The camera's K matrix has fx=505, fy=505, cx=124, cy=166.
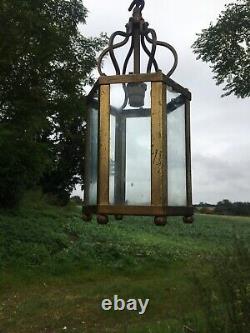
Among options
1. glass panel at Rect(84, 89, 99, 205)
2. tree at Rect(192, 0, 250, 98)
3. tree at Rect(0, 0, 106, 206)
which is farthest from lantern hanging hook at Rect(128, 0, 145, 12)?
tree at Rect(192, 0, 250, 98)

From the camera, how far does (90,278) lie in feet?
34.9

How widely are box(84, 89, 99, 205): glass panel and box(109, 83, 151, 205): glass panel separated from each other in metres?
0.11

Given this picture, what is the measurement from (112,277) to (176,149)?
884cm

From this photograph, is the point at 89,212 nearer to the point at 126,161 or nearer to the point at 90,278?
the point at 126,161

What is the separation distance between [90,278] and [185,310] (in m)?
4.00

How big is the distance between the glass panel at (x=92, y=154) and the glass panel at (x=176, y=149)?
1.16 feet

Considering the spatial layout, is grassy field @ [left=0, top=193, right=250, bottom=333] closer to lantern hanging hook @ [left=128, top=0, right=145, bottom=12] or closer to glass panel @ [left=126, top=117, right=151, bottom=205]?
glass panel @ [left=126, top=117, right=151, bottom=205]

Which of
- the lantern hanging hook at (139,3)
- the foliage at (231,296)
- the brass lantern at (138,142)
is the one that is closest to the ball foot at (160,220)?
the brass lantern at (138,142)

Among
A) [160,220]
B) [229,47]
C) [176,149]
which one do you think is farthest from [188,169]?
[229,47]

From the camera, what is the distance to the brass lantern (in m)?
2.14

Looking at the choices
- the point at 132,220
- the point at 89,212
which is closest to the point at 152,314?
the point at 89,212

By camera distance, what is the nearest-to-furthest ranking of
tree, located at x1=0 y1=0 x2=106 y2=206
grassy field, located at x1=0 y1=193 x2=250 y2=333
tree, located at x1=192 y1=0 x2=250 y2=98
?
grassy field, located at x1=0 y1=193 x2=250 y2=333
tree, located at x1=0 y1=0 x2=106 y2=206
tree, located at x1=192 y1=0 x2=250 y2=98

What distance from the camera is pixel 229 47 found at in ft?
59.7

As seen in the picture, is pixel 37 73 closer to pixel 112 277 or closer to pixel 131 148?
pixel 112 277
